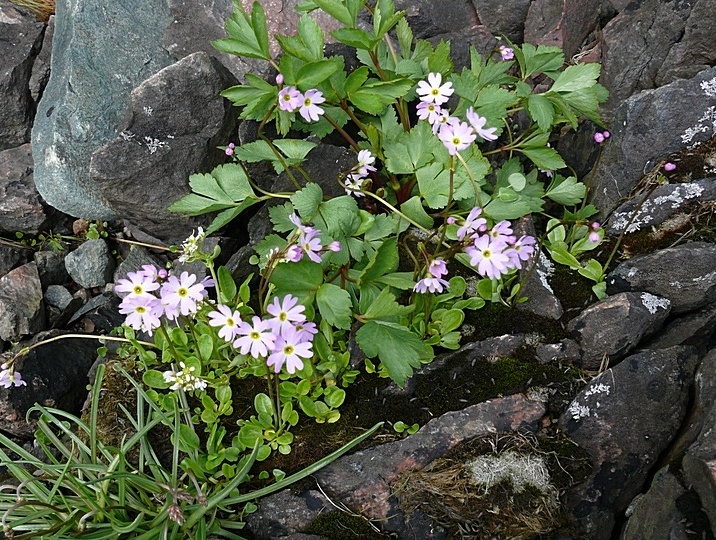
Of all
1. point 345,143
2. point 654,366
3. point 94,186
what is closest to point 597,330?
point 654,366

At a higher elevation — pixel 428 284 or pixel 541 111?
pixel 541 111

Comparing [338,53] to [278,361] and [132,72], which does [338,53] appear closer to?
[132,72]

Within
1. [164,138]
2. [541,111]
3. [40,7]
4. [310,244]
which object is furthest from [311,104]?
[40,7]

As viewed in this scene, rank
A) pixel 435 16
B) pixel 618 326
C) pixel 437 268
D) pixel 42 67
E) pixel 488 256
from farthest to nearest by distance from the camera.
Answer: pixel 42 67 < pixel 435 16 < pixel 618 326 < pixel 437 268 < pixel 488 256

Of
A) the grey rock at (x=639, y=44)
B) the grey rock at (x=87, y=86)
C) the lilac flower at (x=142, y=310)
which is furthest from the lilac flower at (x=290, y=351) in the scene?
the grey rock at (x=639, y=44)

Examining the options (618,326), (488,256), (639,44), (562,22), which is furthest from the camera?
(562,22)

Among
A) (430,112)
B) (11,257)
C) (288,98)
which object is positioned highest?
(288,98)

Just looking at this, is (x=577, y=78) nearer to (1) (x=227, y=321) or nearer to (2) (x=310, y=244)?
(2) (x=310, y=244)

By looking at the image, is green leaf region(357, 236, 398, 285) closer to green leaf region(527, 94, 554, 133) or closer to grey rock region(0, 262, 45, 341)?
green leaf region(527, 94, 554, 133)
